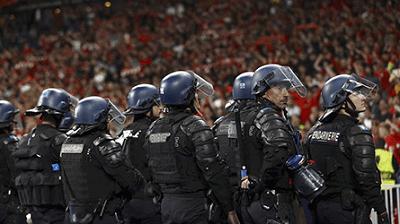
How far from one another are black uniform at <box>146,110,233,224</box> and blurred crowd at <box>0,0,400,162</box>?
18.3 ft

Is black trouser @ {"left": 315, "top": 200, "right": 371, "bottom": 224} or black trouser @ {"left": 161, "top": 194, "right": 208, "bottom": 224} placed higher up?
black trouser @ {"left": 161, "top": 194, "right": 208, "bottom": 224}

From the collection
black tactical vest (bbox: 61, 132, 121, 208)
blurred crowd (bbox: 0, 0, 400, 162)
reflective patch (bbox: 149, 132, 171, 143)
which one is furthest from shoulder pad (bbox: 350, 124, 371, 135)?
blurred crowd (bbox: 0, 0, 400, 162)

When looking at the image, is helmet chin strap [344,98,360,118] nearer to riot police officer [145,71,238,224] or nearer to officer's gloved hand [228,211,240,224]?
riot police officer [145,71,238,224]

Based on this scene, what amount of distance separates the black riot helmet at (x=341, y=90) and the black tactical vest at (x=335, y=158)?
0.14 metres

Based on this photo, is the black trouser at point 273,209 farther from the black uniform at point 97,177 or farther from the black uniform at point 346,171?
the black uniform at point 97,177

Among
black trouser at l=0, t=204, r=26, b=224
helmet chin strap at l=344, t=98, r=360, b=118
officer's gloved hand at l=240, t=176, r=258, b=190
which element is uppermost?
helmet chin strap at l=344, t=98, r=360, b=118

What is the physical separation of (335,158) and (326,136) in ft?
0.67

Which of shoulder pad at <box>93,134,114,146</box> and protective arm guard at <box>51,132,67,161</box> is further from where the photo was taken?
protective arm guard at <box>51,132,67,161</box>

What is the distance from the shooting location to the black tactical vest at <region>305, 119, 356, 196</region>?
7105 mm

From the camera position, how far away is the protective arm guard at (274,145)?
679 cm

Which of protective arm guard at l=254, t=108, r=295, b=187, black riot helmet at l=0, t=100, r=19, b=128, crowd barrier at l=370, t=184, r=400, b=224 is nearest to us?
protective arm guard at l=254, t=108, r=295, b=187

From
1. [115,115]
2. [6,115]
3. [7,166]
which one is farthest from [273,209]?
[6,115]

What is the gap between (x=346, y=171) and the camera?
280 inches

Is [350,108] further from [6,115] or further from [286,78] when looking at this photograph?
[6,115]
